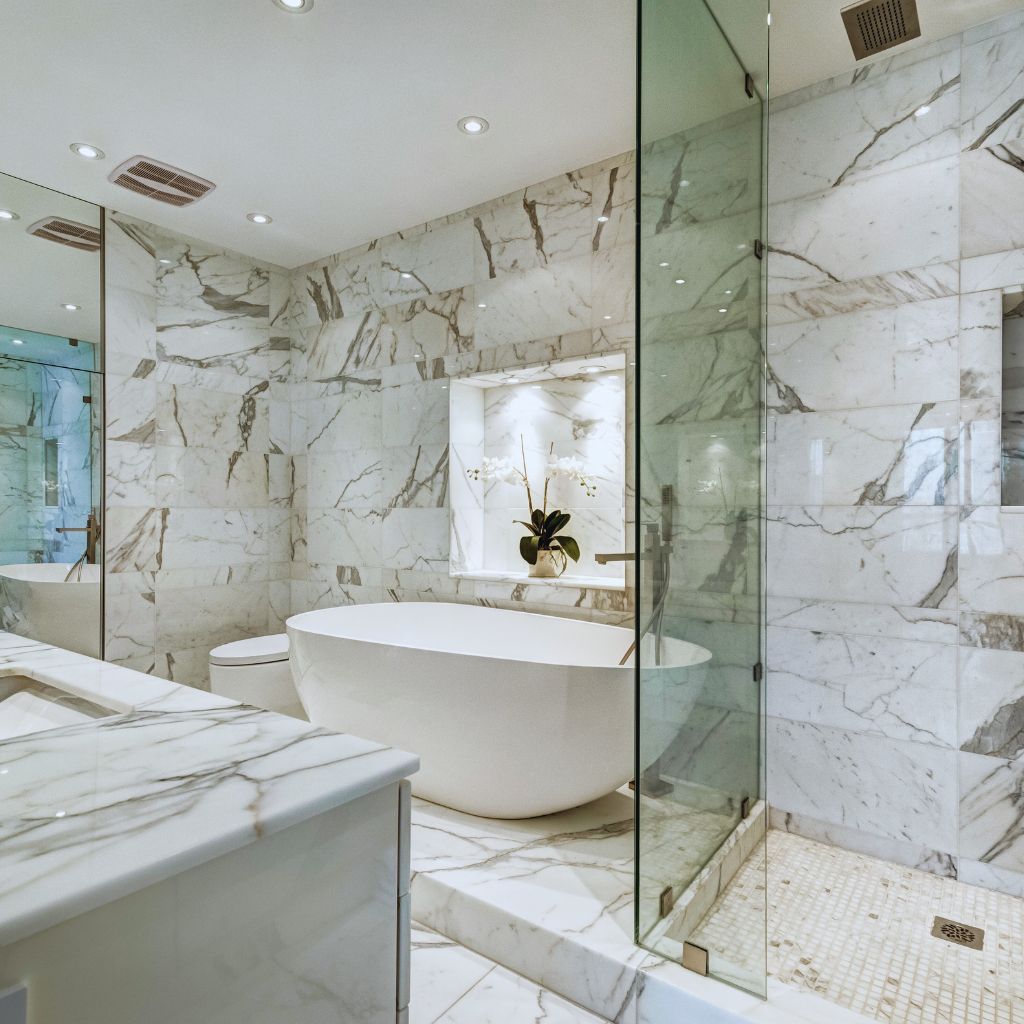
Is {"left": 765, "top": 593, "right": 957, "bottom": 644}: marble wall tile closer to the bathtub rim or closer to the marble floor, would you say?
the bathtub rim

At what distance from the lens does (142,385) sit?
138 inches

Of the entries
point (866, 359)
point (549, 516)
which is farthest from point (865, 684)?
point (549, 516)

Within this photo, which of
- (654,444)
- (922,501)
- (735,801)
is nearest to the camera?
(654,444)

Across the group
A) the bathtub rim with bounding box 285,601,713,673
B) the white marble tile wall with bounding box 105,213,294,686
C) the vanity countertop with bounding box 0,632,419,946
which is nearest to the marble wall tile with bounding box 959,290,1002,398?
the bathtub rim with bounding box 285,601,713,673

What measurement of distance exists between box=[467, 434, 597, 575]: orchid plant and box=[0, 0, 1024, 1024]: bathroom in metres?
0.02

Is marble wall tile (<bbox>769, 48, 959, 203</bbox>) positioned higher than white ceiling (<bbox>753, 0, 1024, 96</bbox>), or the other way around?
white ceiling (<bbox>753, 0, 1024, 96</bbox>)

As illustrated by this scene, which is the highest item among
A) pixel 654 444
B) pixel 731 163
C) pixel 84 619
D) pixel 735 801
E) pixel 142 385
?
pixel 731 163

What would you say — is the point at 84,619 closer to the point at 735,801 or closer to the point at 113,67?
the point at 735,801

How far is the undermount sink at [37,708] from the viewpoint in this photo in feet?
3.11

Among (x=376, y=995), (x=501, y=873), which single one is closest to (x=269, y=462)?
(x=501, y=873)

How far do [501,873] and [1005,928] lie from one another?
135 cm

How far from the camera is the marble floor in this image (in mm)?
1513

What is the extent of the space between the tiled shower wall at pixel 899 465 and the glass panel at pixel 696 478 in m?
0.56

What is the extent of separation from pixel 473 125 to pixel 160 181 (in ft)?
4.90
